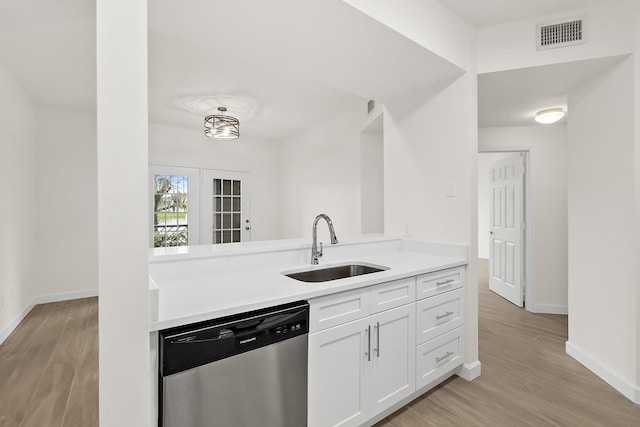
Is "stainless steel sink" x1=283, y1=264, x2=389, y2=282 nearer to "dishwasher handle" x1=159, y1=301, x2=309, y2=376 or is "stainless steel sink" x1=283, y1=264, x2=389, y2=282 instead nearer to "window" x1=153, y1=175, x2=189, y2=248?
"dishwasher handle" x1=159, y1=301, x2=309, y2=376

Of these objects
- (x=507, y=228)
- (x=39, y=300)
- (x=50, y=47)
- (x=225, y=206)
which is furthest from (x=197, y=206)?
(x=507, y=228)

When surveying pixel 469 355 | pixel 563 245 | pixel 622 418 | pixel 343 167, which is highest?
pixel 343 167

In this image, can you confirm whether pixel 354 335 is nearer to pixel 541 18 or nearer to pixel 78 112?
pixel 541 18

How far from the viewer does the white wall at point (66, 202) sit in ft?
13.6

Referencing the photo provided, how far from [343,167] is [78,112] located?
3892 millimetres

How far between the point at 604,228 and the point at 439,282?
4.62 feet

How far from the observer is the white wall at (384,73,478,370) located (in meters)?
2.32

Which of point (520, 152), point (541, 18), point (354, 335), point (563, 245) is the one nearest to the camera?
point (354, 335)

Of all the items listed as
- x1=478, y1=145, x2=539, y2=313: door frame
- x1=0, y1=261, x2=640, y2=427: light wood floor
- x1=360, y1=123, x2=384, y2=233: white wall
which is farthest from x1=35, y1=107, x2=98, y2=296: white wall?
x1=478, y1=145, x2=539, y2=313: door frame

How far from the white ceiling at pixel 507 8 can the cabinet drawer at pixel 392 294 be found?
1.91 m

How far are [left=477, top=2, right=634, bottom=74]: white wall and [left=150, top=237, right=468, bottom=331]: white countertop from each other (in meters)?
1.48

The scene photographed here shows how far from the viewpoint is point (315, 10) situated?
1.61m

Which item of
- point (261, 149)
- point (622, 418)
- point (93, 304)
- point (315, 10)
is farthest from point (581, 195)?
point (93, 304)

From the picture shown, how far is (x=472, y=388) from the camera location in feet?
7.09
